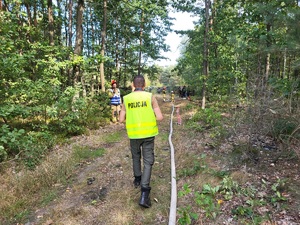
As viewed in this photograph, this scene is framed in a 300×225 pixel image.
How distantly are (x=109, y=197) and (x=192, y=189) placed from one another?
59.6 inches

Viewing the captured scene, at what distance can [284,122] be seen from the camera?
444cm

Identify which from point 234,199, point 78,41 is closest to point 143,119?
point 234,199

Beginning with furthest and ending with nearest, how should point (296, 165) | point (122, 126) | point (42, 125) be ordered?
point (122, 126) < point (42, 125) < point (296, 165)

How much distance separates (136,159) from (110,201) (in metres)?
0.84

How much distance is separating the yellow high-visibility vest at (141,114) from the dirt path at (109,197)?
1157mm

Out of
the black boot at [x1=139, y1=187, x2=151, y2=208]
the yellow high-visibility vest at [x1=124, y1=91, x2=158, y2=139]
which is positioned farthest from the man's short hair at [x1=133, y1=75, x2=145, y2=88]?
the black boot at [x1=139, y1=187, x2=151, y2=208]

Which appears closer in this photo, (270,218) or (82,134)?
(270,218)

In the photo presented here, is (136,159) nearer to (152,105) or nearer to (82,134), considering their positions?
(152,105)

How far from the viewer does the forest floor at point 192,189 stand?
9.79 feet

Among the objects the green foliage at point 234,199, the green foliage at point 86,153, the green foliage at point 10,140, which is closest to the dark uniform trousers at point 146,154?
the green foliage at point 234,199

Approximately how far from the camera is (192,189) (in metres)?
3.80

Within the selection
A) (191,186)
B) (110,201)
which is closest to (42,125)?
(110,201)

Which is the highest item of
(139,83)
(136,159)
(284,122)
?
(139,83)

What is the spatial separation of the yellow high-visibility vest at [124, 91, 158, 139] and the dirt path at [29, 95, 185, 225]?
3.80 ft
